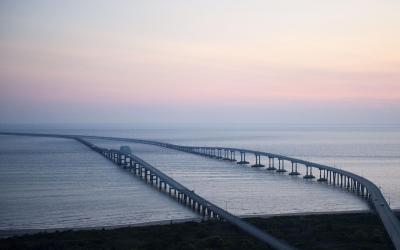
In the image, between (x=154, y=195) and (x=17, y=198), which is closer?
(x=17, y=198)

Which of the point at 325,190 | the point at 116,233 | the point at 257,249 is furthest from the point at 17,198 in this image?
the point at 325,190

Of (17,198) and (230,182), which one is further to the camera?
(230,182)

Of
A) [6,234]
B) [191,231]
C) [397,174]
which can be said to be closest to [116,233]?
[191,231]

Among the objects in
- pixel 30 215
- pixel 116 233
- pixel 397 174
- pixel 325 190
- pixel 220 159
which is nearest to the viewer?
pixel 116 233

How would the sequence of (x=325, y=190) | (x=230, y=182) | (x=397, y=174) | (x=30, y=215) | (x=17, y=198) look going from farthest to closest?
(x=397, y=174) → (x=230, y=182) → (x=325, y=190) → (x=17, y=198) → (x=30, y=215)

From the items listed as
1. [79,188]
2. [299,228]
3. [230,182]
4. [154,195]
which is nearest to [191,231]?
[299,228]

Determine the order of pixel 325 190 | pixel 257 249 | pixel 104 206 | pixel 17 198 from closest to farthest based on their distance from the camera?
pixel 257 249 < pixel 104 206 < pixel 17 198 < pixel 325 190

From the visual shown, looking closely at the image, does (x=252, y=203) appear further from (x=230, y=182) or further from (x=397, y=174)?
(x=397, y=174)

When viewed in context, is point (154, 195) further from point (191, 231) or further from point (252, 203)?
point (191, 231)

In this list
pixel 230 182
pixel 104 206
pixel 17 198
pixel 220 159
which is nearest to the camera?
pixel 104 206
